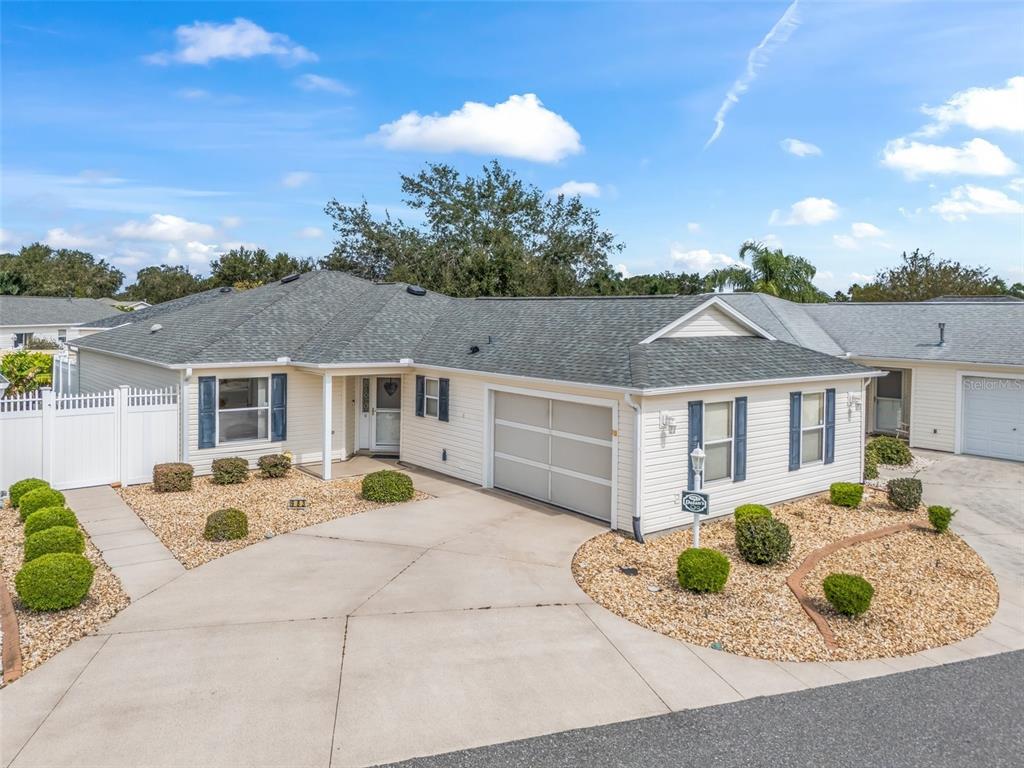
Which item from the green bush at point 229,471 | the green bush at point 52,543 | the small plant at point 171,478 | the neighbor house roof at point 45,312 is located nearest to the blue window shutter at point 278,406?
the green bush at point 229,471

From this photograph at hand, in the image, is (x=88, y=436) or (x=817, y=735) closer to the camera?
(x=817, y=735)

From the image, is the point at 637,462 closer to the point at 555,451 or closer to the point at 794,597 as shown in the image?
the point at 555,451

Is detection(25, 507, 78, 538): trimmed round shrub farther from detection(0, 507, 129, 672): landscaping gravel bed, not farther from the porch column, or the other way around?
the porch column

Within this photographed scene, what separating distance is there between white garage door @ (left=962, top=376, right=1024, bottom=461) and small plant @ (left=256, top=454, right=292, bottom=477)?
745 inches

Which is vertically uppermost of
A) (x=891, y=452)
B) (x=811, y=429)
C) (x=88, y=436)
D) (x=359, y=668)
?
(x=811, y=429)

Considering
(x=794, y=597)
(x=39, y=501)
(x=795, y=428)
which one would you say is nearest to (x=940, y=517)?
(x=795, y=428)

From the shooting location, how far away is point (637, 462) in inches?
407

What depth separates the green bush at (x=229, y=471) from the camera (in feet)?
45.0

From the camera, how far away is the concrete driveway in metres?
5.04

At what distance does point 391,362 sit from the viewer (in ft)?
49.6

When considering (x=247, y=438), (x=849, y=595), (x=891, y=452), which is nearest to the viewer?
(x=849, y=595)

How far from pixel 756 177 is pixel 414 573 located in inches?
750

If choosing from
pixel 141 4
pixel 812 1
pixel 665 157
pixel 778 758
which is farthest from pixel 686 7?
pixel 778 758

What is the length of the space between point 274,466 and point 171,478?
2.10 meters
